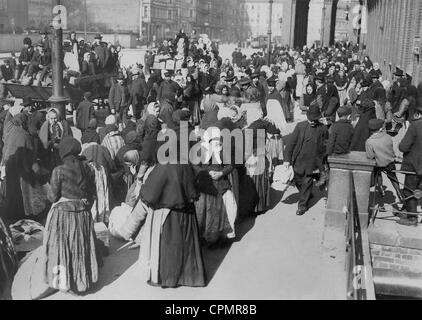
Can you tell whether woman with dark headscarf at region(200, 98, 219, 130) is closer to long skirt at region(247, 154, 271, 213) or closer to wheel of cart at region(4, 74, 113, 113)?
long skirt at region(247, 154, 271, 213)

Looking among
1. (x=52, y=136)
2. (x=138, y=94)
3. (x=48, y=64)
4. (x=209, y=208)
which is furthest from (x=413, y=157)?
(x=48, y=64)

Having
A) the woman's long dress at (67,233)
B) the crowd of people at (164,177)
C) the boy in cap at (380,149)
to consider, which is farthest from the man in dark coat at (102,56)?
the woman's long dress at (67,233)

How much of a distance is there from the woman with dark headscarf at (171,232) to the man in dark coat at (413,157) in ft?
10.9

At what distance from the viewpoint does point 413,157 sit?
8.04 metres

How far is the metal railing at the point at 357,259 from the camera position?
5.30 metres

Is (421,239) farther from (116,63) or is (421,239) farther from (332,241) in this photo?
(116,63)

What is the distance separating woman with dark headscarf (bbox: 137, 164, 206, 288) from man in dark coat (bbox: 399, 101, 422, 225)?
3307 millimetres

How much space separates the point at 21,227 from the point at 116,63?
560 inches

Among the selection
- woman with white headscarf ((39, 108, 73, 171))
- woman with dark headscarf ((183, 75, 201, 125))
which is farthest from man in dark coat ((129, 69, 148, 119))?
woman with white headscarf ((39, 108, 73, 171))

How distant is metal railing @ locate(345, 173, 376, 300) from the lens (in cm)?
530

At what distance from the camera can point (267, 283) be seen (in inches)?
256

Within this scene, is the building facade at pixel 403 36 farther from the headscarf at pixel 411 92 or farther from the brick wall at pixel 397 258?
the brick wall at pixel 397 258

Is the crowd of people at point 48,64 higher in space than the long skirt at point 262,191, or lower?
higher
